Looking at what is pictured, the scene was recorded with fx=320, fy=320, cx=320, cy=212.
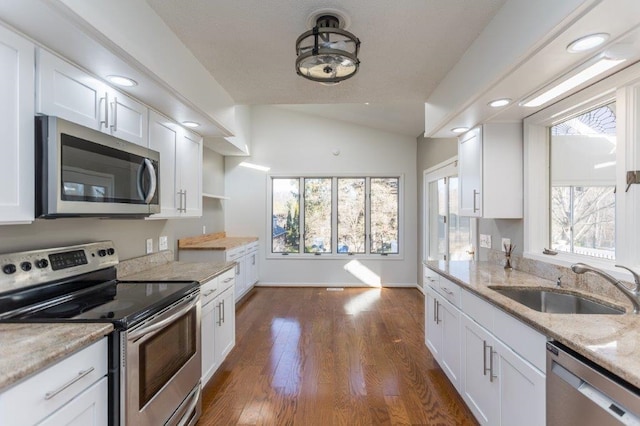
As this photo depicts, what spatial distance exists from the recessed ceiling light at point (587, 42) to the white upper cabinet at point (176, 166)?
7.94 ft

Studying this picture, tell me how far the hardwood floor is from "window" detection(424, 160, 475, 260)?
3.20 ft

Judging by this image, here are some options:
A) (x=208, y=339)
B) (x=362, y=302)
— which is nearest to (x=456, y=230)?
(x=362, y=302)

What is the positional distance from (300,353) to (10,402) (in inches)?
94.6

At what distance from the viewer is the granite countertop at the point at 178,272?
7.46 ft

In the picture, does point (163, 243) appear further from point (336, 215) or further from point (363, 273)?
point (363, 273)

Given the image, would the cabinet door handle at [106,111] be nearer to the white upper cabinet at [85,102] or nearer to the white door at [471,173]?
the white upper cabinet at [85,102]

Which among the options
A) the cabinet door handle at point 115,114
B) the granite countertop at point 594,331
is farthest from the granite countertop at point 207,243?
the granite countertop at point 594,331

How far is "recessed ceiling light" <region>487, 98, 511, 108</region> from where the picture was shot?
2.07 m

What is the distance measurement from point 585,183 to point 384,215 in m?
3.73

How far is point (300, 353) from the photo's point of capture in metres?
3.08

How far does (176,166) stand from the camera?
260cm

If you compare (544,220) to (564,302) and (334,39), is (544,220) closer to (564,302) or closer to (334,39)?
(564,302)

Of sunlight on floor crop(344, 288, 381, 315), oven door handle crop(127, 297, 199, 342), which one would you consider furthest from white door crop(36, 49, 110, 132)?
sunlight on floor crop(344, 288, 381, 315)

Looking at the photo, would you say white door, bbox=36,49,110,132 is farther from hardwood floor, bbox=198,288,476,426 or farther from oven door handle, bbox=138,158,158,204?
hardwood floor, bbox=198,288,476,426
